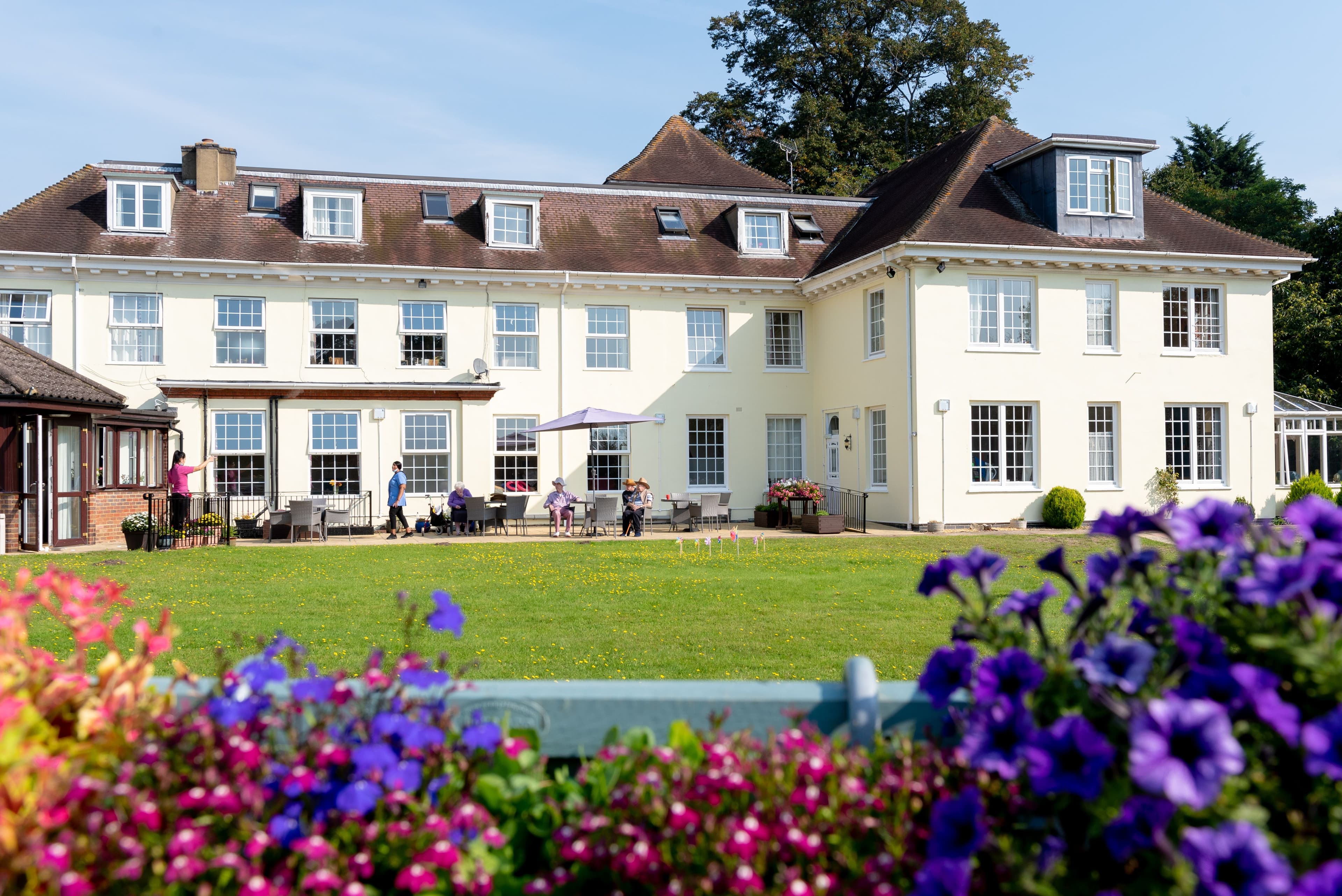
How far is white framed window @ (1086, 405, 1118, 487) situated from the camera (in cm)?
2364

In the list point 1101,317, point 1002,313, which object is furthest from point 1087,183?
point 1002,313

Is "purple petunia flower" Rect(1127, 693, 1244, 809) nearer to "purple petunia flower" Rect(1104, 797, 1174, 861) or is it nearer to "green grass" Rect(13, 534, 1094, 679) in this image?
"purple petunia flower" Rect(1104, 797, 1174, 861)

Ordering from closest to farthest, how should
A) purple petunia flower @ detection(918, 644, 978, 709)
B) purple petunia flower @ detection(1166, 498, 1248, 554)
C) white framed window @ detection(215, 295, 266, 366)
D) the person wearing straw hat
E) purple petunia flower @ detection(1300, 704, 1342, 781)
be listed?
purple petunia flower @ detection(1300, 704, 1342, 781) → purple petunia flower @ detection(1166, 498, 1248, 554) → purple petunia flower @ detection(918, 644, 978, 709) → the person wearing straw hat → white framed window @ detection(215, 295, 266, 366)

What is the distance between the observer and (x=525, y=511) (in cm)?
2425

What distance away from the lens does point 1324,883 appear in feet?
4.77

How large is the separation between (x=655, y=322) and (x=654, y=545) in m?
8.89

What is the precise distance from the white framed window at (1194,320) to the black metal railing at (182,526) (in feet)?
73.4

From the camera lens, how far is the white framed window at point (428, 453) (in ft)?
80.0

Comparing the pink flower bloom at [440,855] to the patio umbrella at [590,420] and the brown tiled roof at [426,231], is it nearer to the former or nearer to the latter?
the patio umbrella at [590,420]

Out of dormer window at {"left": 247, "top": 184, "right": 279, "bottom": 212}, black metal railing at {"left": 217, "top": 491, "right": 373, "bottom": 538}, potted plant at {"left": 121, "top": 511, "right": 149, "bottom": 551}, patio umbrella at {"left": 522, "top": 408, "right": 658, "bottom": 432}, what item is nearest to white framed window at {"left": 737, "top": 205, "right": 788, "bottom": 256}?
patio umbrella at {"left": 522, "top": 408, "right": 658, "bottom": 432}

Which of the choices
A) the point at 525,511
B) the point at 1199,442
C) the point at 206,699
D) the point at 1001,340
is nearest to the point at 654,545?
the point at 525,511

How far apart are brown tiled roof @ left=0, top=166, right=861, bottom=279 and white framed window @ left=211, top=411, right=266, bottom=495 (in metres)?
3.83

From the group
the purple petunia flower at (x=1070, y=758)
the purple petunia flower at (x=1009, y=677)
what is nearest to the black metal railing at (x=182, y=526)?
the purple petunia flower at (x=1009, y=677)

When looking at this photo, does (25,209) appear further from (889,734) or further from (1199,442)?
(1199,442)
